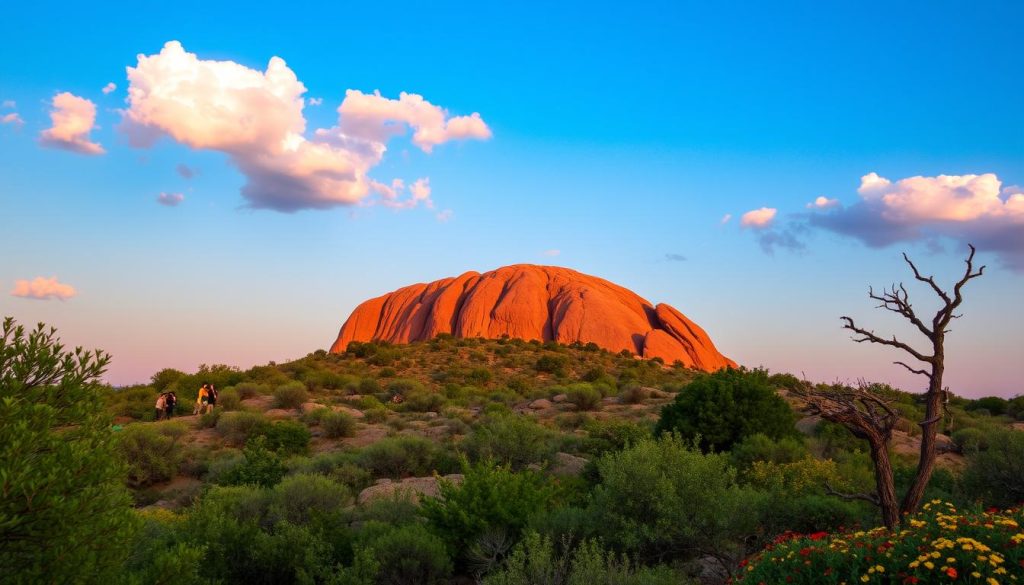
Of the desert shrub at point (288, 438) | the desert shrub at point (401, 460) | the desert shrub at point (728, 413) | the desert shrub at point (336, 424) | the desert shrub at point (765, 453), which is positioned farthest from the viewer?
the desert shrub at point (336, 424)

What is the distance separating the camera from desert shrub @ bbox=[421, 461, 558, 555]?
30.7ft

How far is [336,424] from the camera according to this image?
71.6 ft

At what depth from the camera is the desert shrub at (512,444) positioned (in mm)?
15898

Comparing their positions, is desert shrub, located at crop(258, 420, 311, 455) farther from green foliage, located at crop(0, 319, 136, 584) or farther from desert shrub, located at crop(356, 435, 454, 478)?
green foliage, located at crop(0, 319, 136, 584)

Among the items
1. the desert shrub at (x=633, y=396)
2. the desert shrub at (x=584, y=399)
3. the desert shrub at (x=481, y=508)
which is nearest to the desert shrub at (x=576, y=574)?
the desert shrub at (x=481, y=508)

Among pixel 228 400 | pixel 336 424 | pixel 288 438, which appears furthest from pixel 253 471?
pixel 228 400

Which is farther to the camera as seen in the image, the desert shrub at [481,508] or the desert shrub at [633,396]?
the desert shrub at [633,396]

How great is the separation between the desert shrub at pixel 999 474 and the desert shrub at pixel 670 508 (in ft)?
17.2

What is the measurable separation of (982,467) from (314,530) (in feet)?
37.4

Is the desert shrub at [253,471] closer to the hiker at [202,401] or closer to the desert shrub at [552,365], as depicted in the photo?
the hiker at [202,401]

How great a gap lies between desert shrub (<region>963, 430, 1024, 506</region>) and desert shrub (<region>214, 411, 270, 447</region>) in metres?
19.0

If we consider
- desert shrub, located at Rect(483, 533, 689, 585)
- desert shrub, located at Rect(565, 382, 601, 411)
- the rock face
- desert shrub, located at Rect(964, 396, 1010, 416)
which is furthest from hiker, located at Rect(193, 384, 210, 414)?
desert shrub, located at Rect(964, 396, 1010, 416)

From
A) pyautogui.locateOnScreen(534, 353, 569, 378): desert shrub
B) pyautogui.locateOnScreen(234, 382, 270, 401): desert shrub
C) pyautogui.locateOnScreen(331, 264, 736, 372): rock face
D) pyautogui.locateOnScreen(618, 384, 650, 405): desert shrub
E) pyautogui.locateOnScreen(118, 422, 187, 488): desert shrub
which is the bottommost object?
pyautogui.locateOnScreen(118, 422, 187, 488): desert shrub

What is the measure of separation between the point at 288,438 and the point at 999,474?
1753 cm
